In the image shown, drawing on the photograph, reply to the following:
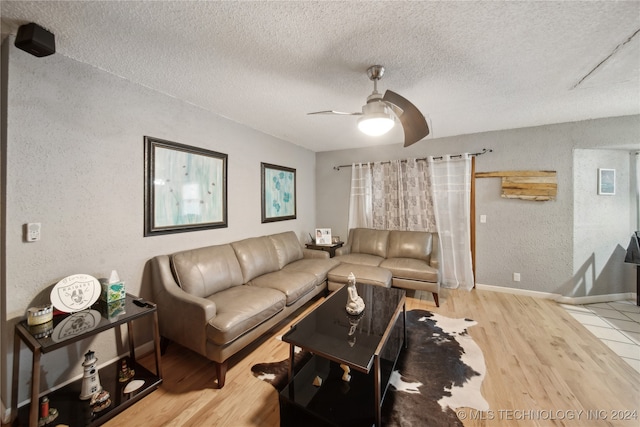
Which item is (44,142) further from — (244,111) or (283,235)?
(283,235)

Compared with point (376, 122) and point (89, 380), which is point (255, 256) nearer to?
point (89, 380)

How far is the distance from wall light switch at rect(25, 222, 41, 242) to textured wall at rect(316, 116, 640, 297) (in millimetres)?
4385

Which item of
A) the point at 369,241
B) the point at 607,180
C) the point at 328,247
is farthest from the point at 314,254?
the point at 607,180

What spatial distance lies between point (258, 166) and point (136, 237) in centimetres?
171

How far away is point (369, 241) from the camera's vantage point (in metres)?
3.88

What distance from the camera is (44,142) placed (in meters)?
1.57

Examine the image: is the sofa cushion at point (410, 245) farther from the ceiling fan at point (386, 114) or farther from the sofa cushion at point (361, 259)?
the ceiling fan at point (386, 114)

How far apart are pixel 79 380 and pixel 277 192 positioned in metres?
2.73

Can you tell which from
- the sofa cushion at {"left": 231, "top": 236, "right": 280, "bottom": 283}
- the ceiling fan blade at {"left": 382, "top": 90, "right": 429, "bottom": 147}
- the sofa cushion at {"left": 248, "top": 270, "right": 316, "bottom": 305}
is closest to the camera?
the ceiling fan blade at {"left": 382, "top": 90, "right": 429, "bottom": 147}

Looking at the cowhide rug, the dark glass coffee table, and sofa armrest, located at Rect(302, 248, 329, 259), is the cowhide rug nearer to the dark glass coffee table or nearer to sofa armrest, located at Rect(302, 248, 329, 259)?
the dark glass coffee table

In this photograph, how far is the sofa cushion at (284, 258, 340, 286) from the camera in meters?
2.94

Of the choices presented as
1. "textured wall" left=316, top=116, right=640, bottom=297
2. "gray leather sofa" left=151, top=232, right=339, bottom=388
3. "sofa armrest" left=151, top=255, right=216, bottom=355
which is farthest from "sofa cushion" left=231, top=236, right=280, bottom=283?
"textured wall" left=316, top=116, right=640, bottom=297

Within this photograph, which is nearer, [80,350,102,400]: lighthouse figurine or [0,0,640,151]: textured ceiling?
[0,0,640,151]: textured ceiling

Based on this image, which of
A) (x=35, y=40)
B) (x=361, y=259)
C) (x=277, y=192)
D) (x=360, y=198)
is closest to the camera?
(x=35, y=40)
